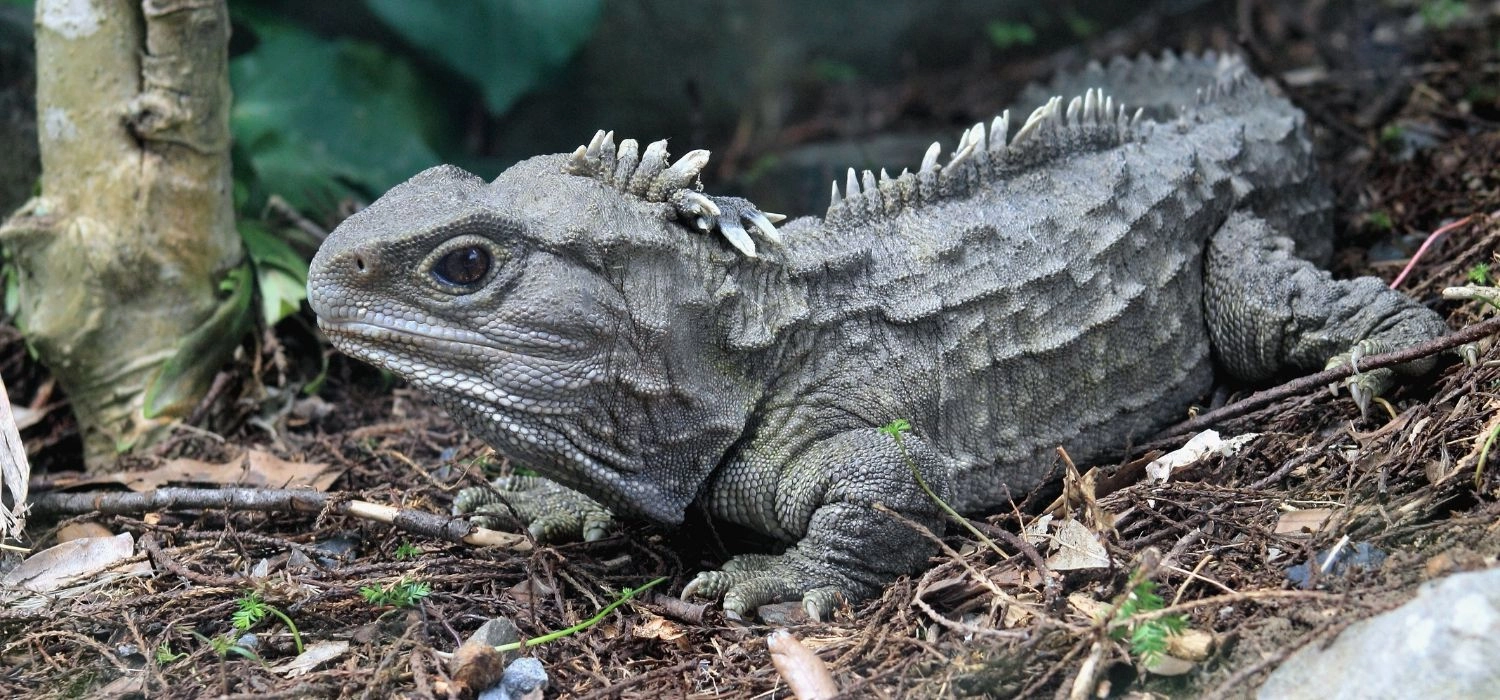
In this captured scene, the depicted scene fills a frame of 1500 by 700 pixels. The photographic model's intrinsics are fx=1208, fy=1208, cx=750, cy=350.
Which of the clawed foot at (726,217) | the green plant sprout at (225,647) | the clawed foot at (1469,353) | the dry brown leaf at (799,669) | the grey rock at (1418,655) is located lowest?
Answer: the green plant sprout at (225,647)

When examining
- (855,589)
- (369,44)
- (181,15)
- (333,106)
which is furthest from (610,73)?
(855,589)

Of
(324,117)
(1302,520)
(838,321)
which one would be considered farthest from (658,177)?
(324,117)

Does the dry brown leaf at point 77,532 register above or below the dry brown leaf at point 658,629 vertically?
below

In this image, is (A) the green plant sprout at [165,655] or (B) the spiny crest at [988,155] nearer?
(A) the green plant sprout at [165,655]

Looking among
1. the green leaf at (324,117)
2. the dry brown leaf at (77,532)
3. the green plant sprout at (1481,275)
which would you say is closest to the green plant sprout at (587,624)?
the dry brown leaf at (77,532)

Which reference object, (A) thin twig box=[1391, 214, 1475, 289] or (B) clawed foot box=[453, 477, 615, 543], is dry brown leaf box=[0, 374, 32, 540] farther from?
(A) thin twig box=[1391, 214, 1475, 289]

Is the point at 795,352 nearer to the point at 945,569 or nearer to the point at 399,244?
the point at 945,569

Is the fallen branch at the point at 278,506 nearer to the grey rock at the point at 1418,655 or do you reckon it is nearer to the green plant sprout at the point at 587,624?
the green plant sprout at the point at 587,624

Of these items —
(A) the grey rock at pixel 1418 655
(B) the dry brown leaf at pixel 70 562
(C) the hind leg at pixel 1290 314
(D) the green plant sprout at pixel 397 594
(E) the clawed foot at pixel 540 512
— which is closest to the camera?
(A) the grey rock at pixel 1418 655
